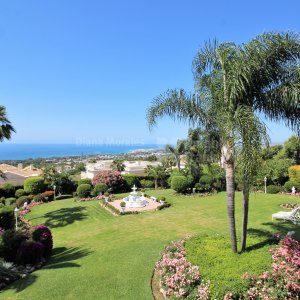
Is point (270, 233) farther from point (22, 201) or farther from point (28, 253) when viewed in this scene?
point (22, 201)

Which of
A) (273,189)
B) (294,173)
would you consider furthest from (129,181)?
(294,173)

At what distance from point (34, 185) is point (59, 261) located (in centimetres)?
1990

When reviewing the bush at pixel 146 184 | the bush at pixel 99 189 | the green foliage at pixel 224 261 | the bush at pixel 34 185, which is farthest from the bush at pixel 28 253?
the bush at pixel 146 184

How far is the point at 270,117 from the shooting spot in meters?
8.44

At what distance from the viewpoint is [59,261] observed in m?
10.9

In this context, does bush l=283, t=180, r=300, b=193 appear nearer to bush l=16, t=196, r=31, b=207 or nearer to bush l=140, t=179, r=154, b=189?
bush l=140, t=179, r=154, b=189

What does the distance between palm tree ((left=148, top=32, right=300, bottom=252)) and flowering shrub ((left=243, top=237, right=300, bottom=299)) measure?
1.58m

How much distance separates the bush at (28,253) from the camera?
10625 mm

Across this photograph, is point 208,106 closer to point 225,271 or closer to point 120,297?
point 225,271

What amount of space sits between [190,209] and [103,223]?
641cm

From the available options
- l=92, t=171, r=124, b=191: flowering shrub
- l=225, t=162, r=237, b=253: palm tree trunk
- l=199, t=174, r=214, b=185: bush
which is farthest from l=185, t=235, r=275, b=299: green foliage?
l=92, t=171, r=124, b=191: flowering shrub

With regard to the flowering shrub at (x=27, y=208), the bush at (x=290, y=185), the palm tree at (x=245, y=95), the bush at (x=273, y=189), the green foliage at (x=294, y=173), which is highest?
the palm tree at (x=245, y=95)

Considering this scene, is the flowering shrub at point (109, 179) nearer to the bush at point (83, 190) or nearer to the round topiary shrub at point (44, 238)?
the bush at point (83, 190)

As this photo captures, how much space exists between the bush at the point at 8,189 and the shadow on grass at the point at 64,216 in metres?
9.94
